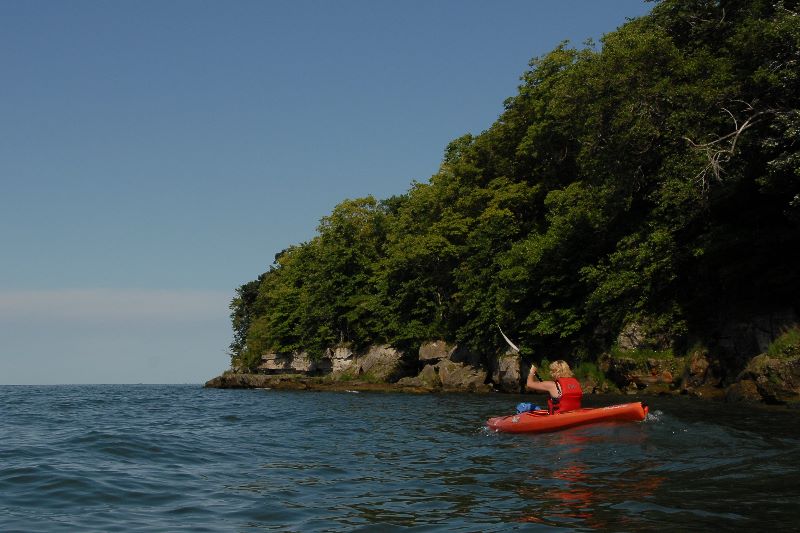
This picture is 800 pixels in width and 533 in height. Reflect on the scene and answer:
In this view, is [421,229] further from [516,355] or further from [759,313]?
[759,313]

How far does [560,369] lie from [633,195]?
9267 millimetres

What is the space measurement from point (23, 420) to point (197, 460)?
12.3 metres

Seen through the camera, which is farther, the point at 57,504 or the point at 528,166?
the point at 528,166

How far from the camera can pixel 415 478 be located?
10758 mm

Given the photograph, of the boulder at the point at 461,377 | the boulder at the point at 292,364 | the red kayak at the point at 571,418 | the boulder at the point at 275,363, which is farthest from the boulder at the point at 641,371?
the boulder at the point at 275,363

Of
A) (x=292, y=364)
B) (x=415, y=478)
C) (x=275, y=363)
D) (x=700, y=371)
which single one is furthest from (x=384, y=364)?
(x=415, y=478)

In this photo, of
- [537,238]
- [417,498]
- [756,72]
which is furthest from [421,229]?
[417,498]

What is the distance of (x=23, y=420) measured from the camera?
2242 centimetres

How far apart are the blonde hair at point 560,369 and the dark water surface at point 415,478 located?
15.0 meters

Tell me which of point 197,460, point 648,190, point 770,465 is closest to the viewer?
point 770,465

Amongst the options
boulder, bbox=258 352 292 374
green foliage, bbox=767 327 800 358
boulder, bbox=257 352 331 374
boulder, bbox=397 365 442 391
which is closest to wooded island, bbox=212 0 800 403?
green foliage, bbox=767 327 800 358

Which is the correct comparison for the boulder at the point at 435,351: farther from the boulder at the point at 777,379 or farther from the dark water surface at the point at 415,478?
the dark water surface at the point at 415,478

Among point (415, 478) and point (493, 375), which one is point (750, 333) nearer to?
point (493, 375)

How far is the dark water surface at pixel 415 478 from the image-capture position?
25.4 feet
